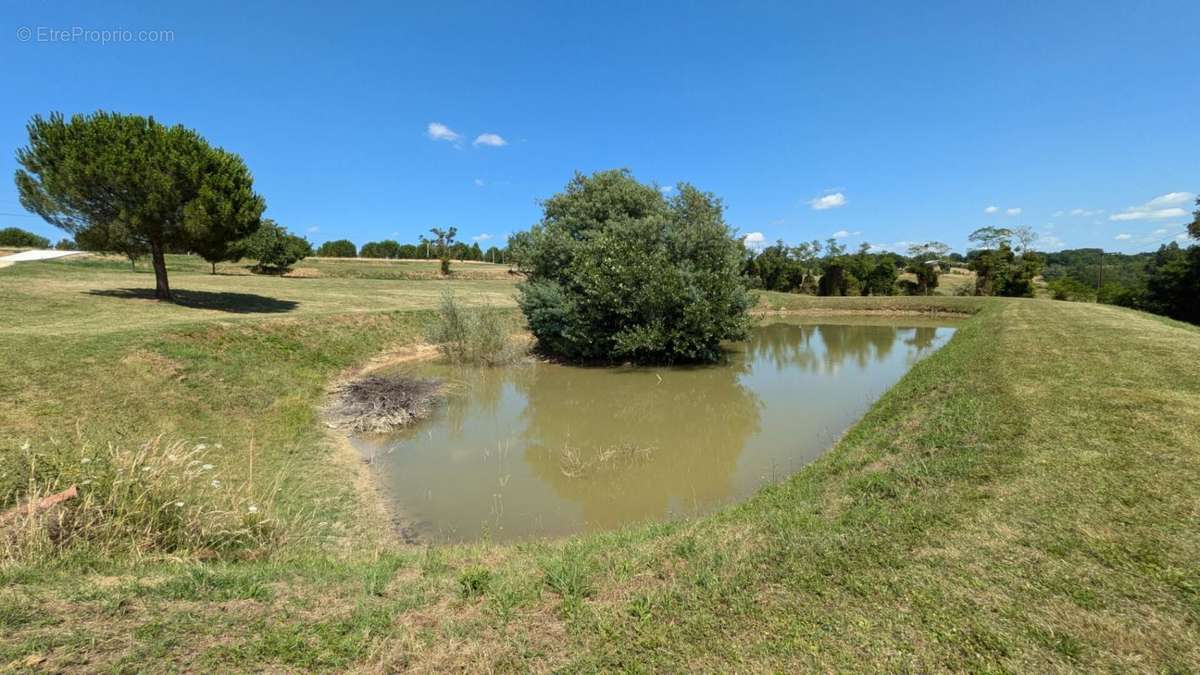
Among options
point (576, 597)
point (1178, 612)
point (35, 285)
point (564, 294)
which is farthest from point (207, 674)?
point (35, 285)

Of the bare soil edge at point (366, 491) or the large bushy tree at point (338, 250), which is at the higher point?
the large bushy tree at point (338, 250)

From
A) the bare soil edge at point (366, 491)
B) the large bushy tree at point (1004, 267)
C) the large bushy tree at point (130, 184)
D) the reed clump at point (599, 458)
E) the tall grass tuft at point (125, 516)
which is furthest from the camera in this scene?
the large bushy tree at point (1004, 267)

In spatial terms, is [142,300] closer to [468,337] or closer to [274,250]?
[468,337]

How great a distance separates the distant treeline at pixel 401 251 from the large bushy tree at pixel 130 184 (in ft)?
206

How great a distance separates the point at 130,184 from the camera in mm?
15797

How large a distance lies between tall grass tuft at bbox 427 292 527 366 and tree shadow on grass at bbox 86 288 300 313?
709 centimetres

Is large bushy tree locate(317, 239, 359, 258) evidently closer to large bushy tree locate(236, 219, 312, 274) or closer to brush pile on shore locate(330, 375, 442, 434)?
large bushy tree locate(236, 219, 312, 274)

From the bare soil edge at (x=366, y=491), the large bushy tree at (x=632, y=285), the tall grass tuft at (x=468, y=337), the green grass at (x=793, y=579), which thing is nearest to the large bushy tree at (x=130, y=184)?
the tall grass tuft at (x=468, y=337)

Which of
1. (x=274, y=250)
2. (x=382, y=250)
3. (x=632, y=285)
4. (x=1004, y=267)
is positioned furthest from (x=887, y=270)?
(x=382, y=250)

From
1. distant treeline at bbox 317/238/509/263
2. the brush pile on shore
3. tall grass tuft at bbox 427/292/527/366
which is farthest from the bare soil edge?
distant treeline at bbox 317/238/509/263

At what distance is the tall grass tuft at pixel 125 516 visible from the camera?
3.67 metres

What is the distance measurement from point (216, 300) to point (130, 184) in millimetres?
5744

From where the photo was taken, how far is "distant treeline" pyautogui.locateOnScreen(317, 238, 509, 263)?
270 feet

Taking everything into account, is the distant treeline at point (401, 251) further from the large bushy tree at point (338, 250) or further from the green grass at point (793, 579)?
the green grass at point (793, 579)
